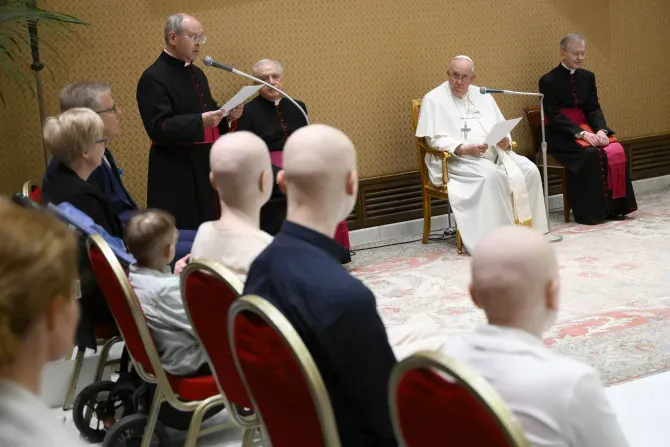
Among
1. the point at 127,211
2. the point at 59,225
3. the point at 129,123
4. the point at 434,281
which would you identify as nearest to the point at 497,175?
the point at 434,281

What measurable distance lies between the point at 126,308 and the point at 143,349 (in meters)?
0.17

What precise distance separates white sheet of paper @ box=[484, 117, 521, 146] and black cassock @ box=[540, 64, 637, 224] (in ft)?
4.25

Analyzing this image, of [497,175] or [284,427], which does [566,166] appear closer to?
[497,175]

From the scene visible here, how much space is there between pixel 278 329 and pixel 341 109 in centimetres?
546

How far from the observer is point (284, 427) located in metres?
1.83

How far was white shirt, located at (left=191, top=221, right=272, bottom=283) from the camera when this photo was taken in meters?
2.70

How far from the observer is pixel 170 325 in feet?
9.88

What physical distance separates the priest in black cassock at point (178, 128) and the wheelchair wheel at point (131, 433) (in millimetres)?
2440

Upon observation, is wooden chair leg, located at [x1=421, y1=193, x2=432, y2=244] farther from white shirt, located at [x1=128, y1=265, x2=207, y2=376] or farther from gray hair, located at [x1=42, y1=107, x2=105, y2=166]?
white shirt, located at [x1=128, y1=265, x2=207, y2=376]

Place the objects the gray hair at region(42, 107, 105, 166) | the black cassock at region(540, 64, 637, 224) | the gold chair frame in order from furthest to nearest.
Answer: the black cassock at region(540, 64, 637, 224), the gold chair frame, the gray hair at region(42, 107, 105, 166)

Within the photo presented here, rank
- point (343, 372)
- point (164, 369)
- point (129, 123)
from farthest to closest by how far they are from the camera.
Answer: point (129, 123) → point (164, 369) → point (343, 372)

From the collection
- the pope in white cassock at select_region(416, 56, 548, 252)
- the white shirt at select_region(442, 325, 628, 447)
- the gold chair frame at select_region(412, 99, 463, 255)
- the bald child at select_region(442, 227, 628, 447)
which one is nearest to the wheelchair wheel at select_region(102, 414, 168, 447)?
the bald child at select_region(442, 227, 628, 447)

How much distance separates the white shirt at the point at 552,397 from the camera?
1447 mm

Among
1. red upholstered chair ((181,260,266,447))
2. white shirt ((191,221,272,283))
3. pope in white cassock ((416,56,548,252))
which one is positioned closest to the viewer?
red upholstered chair ((181,260,266,447))
